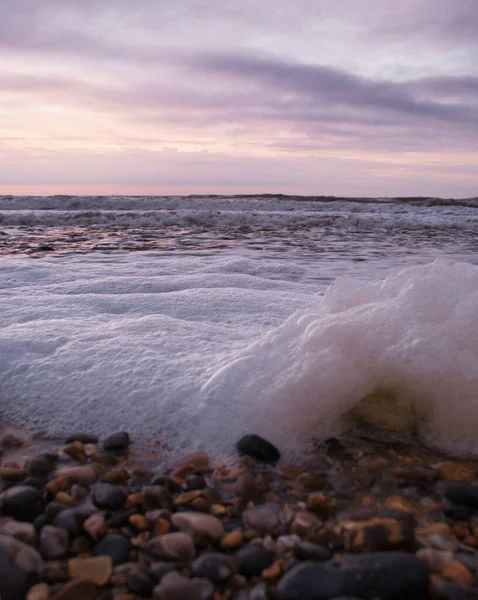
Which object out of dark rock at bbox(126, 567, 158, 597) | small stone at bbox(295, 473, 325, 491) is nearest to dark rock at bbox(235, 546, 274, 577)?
dark rock at bbox(126, 567, 158, 597)

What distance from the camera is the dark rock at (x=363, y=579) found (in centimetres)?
88

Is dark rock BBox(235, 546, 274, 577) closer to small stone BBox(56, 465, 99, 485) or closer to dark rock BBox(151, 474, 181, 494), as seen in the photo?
dark rock BBox(151, 474, 181, 494)

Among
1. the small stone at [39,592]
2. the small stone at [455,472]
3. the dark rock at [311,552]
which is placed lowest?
the small stone at [39,592]

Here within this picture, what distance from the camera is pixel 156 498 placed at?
3.91 ft

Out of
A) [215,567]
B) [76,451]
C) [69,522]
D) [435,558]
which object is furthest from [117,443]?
[435,558]

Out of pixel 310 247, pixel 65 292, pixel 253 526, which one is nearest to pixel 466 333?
pixel 253 526

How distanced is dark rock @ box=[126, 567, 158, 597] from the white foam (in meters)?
0.49

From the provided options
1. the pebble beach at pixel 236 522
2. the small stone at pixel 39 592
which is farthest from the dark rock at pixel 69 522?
the small stone at pixel 39 592

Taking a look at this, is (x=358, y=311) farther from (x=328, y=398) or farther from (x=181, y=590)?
(x=181, y=590)

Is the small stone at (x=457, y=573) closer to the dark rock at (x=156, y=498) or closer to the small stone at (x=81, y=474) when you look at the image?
the dark rock at (x=156, y=498)

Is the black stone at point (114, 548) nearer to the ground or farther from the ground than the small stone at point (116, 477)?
nearer to the ground

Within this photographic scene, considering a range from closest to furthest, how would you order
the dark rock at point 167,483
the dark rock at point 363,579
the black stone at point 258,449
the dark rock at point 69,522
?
the dark rock at point 363,579 < the dark rock at point 69,522 < the dark rock at point 167,483 < the black stone at point 258,449

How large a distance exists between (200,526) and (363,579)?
36 cm

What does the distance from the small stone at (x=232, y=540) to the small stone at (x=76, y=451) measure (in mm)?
516
